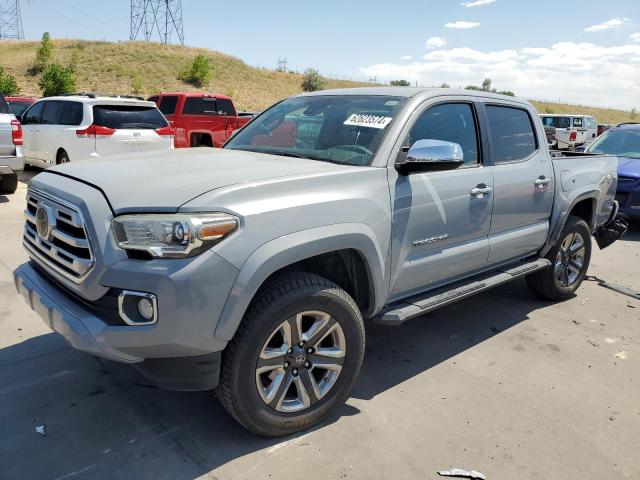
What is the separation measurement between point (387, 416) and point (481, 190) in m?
1.70

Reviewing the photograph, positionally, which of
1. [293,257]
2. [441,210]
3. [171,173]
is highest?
[171,173]

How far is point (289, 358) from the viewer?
2727 millimetres

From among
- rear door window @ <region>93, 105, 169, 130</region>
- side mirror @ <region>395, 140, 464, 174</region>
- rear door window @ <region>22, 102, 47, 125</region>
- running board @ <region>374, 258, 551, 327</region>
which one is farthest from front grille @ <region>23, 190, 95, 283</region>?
rear door window @ <region>22, 102, 47, 125</region>

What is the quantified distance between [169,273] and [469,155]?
2.46 meters

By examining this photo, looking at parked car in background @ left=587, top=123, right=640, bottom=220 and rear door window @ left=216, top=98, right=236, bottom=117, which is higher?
rear door window @ left=216, top=98, right=236, bottom=117

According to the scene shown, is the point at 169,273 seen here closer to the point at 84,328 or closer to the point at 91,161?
the point at 84,328

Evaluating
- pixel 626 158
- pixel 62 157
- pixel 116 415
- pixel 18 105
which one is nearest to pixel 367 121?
pixel 116 415

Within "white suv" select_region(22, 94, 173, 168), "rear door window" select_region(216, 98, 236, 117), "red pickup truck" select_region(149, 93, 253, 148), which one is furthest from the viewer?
"rear door window" select_region(216, 98, 236, 117)

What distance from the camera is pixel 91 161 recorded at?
3.16 metres

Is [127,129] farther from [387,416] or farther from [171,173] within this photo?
[387,416]

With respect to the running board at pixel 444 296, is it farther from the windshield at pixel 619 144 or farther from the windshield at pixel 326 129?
the windshield at pixel 619 144

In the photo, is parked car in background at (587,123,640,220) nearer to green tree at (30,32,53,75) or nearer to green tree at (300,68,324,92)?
green tree at (30,32,53,75)

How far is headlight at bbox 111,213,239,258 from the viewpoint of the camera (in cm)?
228

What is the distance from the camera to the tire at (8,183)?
9.24 m
